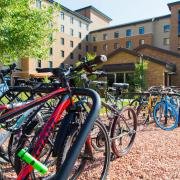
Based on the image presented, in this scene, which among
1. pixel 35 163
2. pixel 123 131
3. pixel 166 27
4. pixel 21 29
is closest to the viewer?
pixel 35 163

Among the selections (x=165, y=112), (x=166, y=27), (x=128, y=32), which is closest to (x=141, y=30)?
(x=128, y=32)

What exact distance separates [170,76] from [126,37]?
72.2 feet

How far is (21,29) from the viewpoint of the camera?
12.8m

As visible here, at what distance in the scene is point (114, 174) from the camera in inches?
131

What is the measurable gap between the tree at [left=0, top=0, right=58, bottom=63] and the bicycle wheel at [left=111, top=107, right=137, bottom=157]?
926 cm

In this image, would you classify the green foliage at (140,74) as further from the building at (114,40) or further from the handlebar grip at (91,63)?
the handlebar grip at (91,63)

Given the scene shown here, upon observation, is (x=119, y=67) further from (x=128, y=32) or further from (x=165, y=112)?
(x=128, y=32)

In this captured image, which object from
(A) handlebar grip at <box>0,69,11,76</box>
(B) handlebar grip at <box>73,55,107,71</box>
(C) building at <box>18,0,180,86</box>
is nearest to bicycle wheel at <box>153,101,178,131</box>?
(A) handlebar grip at <box>0,69,11,76</box>

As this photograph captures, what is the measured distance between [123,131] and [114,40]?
151ft

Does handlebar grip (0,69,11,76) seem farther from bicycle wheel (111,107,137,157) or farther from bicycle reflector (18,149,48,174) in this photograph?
bicycle reflector (18,149,48,174)

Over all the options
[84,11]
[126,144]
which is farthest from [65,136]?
[84,11]

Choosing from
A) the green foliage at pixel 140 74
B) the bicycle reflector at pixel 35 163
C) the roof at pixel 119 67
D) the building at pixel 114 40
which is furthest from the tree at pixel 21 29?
the building at pixel 114 40

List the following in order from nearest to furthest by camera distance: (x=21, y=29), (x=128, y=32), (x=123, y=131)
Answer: (x=123, y=131)
(x=21, y=29)
(x=128, y=32)

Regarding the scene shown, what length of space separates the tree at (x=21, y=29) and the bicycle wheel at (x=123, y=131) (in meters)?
9.26
